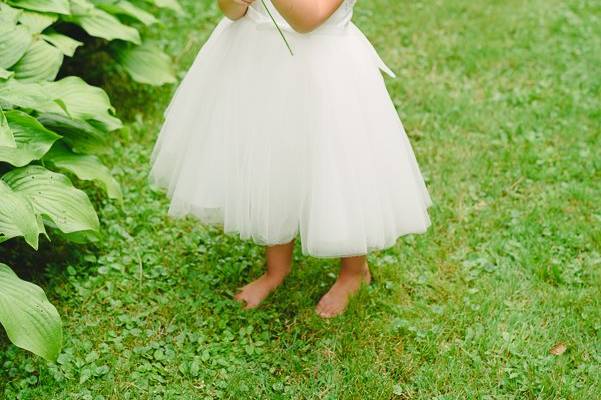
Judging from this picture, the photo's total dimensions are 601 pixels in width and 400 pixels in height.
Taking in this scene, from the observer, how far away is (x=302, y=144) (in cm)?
267

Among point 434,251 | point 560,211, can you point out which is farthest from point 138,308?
point 560,211

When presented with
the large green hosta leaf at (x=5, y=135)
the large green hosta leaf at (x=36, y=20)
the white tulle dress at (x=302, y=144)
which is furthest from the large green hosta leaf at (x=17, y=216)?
the large green hosta leaf at (x=36, y=20)

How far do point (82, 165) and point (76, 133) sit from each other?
18 centimetres

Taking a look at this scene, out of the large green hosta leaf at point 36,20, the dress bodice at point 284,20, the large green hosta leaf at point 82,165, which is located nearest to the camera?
the dress bodice at point 284,20

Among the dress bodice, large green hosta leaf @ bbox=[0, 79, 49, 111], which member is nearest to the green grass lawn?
large green hosta leaf @ bbox=[0, 79, 49, 111]

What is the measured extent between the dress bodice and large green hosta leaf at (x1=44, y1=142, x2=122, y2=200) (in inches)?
41.5

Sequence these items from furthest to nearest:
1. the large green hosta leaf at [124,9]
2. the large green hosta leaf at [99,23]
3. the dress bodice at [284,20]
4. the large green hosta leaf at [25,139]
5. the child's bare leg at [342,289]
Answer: the large green hosta leaf at [124,9] → the large green hosta leaf at [99,23] → the child's bare leg at [342,289] → the large green hosta leaf at [25,139] → the dress bodice at [284,20]

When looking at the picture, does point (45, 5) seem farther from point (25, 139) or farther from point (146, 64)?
point (25, 139)

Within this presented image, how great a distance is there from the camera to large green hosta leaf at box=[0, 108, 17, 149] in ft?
9.16

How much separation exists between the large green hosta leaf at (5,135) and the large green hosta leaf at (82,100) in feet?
1.56

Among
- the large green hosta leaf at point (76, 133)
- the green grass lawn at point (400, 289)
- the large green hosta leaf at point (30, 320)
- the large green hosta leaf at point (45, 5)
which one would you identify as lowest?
the green grass lawn at point (400, 289)

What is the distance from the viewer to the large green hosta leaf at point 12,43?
339 centimetres

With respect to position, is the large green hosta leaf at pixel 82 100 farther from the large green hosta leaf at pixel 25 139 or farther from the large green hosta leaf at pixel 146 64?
the large green hosta leaf at pixel 146 64

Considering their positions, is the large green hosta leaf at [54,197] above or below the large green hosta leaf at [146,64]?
above
